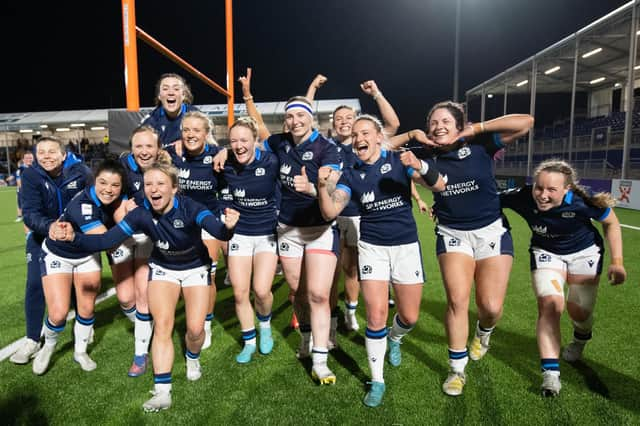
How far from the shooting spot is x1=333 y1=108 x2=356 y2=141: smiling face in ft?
14.3

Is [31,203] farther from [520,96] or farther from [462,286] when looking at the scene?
[520,96]

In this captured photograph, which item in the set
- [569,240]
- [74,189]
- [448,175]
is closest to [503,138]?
[448,175]

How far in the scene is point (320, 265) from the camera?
3.39 m

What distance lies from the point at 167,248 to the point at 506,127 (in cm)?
272

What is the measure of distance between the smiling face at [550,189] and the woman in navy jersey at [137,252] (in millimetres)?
3120

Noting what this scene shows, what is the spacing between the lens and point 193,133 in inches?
149

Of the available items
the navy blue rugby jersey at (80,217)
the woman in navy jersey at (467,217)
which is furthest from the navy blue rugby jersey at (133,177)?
the woman in navy jersey at (467,217)

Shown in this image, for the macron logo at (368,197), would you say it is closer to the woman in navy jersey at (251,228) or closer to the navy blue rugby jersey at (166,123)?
the woman in navy jersey at (251,228)

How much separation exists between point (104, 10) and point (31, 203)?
37031 millimetres

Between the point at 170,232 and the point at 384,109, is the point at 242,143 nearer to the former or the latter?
the point at 170,232

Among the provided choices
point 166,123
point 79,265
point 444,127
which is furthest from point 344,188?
point 166,123

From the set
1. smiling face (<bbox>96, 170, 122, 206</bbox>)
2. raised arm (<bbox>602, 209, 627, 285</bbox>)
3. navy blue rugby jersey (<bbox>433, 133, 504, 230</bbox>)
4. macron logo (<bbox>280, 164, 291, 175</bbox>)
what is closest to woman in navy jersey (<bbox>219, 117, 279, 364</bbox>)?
macron logo (<bbox>280, 164, 291, 175</bbox>)

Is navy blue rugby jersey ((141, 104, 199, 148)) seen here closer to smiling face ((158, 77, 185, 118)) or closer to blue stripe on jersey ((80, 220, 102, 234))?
smiling face ((158, 77, 185, 118))

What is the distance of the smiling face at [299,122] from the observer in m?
3.43
